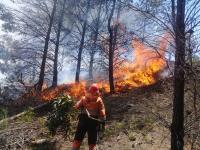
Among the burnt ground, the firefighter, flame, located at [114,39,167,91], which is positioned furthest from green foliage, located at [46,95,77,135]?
flame, located at [114,39,167,91]

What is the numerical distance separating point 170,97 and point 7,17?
1516 centimetres

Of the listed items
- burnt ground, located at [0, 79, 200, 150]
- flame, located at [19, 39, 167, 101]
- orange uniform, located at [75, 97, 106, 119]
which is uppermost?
flame, located at [19, 39, 167, 101]

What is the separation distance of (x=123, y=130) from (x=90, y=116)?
335cm

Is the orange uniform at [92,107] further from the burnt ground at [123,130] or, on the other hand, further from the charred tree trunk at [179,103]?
the charred tree trunk at [179,103]

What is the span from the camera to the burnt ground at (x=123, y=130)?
1261 cm

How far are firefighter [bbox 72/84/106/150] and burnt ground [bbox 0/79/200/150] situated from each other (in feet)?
4.75

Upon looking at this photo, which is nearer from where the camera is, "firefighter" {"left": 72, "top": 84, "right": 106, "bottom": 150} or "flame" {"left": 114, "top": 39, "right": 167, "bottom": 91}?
"firefighter" {"left": 72, "top": 84, "right": 106, "bottom": 150}

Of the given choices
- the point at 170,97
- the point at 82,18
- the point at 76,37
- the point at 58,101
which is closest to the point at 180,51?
the point at 58,101

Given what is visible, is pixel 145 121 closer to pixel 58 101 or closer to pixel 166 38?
pixel 58 101

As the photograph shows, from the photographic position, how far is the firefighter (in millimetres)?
10992

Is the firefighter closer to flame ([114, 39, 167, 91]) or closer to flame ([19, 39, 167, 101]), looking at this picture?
flame ([19, 39, 167, 101])

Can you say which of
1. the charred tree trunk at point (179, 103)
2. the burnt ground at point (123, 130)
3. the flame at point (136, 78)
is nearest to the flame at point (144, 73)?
the flame at point (136, 78)

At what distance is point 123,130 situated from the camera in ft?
46.2

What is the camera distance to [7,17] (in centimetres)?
2819
